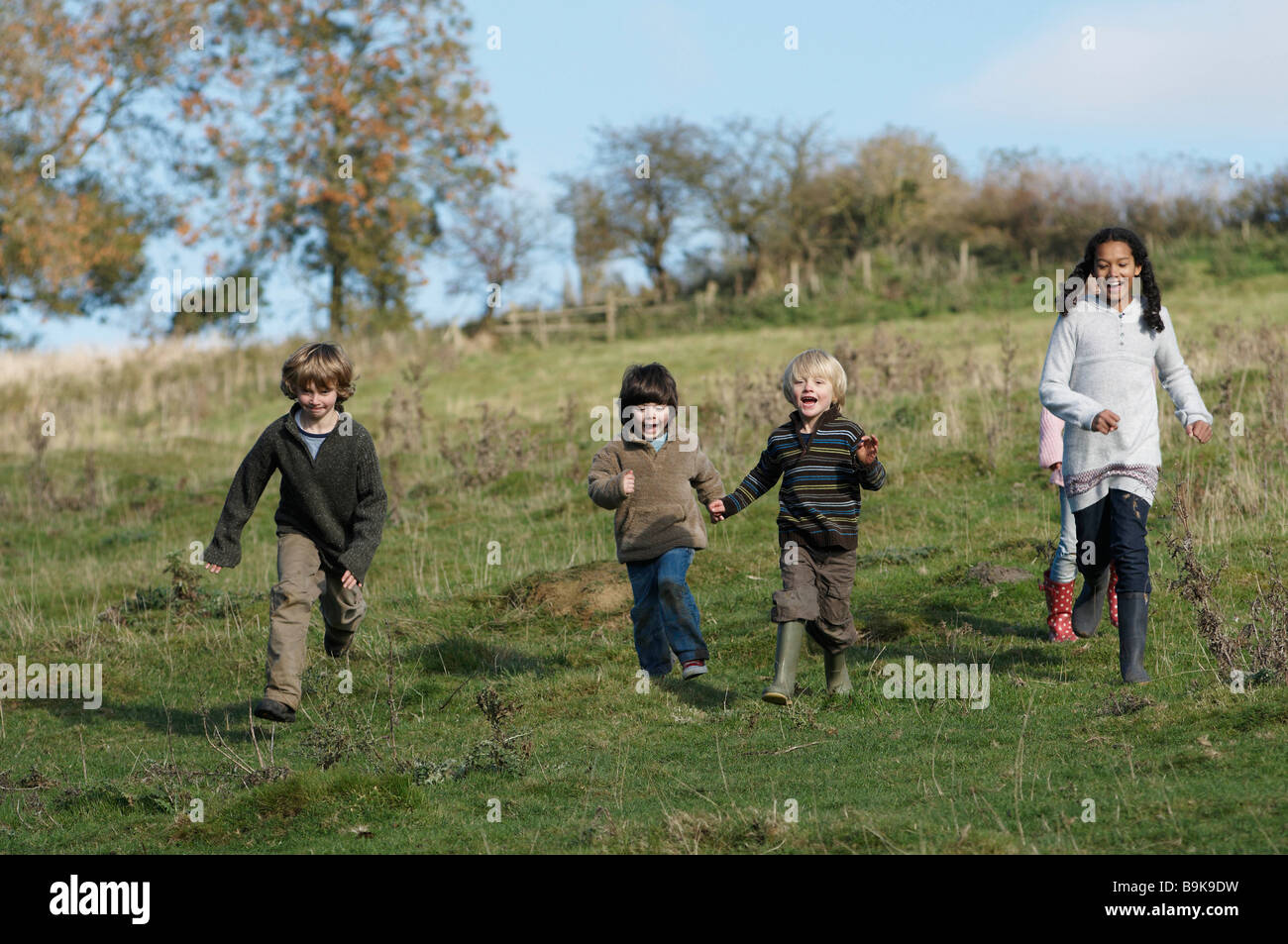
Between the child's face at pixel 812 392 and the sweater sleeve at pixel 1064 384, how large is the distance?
107 cm

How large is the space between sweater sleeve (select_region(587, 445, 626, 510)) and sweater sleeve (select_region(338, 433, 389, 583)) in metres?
1.14

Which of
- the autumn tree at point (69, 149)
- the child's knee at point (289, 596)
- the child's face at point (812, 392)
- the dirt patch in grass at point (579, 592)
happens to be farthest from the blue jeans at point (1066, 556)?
the autumn tree at point (69, 149)

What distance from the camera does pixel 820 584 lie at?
6.98 metres

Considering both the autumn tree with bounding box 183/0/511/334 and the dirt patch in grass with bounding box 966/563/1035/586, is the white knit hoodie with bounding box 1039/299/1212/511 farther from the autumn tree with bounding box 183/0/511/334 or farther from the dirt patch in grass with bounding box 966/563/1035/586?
the autumn tree with bounding box 183/0/511/334

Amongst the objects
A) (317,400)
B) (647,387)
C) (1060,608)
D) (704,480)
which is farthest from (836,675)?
(317,400)

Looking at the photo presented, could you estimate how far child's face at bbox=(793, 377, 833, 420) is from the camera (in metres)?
6.95

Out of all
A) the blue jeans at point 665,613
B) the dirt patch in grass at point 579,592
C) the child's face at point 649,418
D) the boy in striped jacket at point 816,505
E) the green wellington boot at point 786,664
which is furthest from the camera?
the dirt patch in grass at point 579,592

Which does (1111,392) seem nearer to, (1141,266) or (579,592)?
(1141,266)

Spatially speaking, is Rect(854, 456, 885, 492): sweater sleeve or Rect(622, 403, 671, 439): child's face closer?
Rect(854, 456, 885, 492): sweater sleeve

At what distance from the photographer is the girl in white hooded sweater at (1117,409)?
22.2 ft

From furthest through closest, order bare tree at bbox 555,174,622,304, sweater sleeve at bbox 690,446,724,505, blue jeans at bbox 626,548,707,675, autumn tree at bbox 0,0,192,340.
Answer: bare tree at bbox 555,174,622,304
autumn tree at bbox 0,0,192,340
sweater sleeve at bbox 690,446,724,505
blue jeans at bbox 626,548,707,675

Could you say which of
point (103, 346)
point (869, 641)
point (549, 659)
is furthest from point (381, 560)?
point (103, 346)

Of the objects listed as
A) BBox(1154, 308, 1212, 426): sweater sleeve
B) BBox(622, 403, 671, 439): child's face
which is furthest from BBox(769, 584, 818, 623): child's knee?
BBox(1154, 308, 1212, 426): sweater sleeve

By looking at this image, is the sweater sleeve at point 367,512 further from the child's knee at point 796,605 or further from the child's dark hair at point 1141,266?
the child's dark hair at point 1141,266
